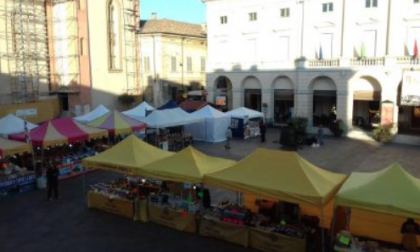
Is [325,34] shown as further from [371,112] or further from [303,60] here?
[371,112]

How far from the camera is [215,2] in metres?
41.0

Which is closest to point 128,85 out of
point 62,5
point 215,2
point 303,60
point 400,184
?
point 62,5

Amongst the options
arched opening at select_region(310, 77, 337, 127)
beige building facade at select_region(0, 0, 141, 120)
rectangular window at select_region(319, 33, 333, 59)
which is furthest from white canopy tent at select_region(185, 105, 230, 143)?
beige building facade at select_region(0, 0, 141, 120)

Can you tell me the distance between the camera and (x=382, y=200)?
9664mm

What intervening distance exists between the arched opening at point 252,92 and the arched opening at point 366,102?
951 centimetres

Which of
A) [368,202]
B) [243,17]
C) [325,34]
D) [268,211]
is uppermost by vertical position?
[243,17]

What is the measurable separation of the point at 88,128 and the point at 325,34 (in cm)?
2296

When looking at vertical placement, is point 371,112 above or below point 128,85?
below

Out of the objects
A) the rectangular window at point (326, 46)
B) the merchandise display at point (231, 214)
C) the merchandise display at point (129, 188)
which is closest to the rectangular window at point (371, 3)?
the rectangular window at point (326, 46)

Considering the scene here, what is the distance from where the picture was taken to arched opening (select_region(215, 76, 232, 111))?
42.4 metres

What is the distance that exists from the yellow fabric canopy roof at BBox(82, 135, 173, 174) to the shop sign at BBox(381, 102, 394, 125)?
2199 cm

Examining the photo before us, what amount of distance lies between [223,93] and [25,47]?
20.3m

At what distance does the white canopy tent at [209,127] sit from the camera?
29.1 meters

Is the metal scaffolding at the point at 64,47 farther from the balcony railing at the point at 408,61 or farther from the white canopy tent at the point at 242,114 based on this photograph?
the balcony railing at the point at 408,61
